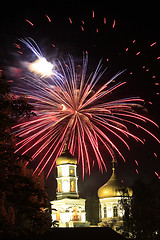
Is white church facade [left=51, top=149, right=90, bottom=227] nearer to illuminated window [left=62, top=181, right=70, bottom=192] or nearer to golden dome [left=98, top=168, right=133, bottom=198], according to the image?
illuminated window [left=62, top=181, right=70, bottom=192]

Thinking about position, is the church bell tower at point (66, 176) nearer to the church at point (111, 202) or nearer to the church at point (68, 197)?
the church at point (68, 197)

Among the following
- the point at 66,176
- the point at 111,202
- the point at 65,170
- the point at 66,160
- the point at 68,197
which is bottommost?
the point at 111,202

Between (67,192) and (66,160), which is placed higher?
(66,160)

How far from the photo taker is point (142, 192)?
3909 cm

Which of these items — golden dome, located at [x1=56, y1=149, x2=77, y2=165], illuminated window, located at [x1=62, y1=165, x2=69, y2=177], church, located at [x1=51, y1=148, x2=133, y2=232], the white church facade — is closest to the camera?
church, located at [x1=51, y1=148, x2=133, y2=232]

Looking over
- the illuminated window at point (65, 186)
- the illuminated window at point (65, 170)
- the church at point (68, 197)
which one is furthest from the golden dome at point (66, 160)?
the illuminated window at point (65, 186)

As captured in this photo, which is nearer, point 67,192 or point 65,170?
point 65,170

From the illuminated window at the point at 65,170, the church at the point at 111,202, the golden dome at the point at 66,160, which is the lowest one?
the church at the point at 111,202

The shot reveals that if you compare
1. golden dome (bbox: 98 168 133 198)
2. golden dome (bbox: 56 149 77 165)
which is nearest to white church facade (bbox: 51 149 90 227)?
golden dome (bbox: 56 149 77 165)

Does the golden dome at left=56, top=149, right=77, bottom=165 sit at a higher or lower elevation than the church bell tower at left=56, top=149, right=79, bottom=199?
higher

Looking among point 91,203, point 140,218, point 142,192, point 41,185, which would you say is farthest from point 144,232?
point 91,203

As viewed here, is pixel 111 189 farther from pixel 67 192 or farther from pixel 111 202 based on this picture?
pixel 67 192

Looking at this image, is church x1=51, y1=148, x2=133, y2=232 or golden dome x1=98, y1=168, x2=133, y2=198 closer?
church x1=51, y1=148, x2=133, y2=232

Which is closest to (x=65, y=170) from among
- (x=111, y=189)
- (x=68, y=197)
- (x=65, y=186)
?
(x=65, y=186)
